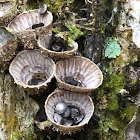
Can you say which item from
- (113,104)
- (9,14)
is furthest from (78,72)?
(9,14)

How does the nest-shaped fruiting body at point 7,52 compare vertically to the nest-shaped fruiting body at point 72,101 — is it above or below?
above

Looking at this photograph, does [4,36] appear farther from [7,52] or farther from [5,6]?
[7,52]

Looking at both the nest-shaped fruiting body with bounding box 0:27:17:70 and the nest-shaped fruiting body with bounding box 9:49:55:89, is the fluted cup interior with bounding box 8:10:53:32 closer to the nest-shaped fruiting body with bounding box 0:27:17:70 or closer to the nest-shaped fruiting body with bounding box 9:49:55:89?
the nest-shaped fruiting body with bounding box 0:27:17:70

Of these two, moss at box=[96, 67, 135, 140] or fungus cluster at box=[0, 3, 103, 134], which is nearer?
fungus cluster at box=[0, 3, 103, 134]

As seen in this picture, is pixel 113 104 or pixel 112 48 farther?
pixel 112 48

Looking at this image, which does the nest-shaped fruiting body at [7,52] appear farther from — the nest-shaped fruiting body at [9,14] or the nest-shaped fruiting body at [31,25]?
the nest-shaped fruiting body at [9,14]

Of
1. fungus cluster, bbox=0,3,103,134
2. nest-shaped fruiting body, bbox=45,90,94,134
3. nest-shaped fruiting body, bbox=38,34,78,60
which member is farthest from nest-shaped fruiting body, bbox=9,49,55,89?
nest-shaped fruiting body, bbox=45,90,94,134

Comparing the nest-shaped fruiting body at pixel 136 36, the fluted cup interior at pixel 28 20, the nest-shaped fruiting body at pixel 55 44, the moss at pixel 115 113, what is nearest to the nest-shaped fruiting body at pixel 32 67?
the nest-shaped fruiting body at pixel 55 44
